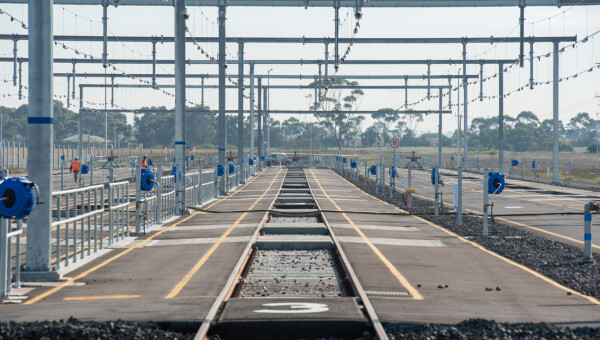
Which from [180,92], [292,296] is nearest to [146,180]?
[180,92]

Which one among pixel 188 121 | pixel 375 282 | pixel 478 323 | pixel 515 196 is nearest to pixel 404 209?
pixel 515 196

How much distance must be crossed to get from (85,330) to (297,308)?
99.5 inches

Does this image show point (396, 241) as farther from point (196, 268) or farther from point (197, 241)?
point (196, 268)

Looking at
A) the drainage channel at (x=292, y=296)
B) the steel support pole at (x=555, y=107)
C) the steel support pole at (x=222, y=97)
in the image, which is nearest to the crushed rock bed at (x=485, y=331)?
the drainage channel at (x=292, y=296)

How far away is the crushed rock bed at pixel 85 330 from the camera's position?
8070mm

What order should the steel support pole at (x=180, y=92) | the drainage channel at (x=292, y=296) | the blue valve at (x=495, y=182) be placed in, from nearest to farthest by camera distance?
the drainage channel at (x=292, y=296)
the blue valve at (x=495, y=182)
the steel support pole at (x=180, y=92)

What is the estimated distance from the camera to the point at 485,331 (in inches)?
328

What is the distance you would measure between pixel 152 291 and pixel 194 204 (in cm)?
1989

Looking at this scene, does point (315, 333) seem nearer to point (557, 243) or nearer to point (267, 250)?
point (267, 250)

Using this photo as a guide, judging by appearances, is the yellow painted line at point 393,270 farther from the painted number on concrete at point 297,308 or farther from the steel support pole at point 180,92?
the steel support pole at point 180,92

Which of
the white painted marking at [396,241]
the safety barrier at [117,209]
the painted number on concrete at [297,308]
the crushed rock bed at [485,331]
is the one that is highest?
the safety barrier at [117,209]

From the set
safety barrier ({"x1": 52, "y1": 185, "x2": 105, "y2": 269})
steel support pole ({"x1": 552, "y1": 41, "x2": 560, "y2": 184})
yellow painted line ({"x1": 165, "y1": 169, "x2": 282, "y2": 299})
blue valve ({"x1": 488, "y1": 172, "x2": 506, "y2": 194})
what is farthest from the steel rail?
steel support pole ({"x1": 552, "y1": 41, "x2": 560, "y2": 184})

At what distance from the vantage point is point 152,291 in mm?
11070

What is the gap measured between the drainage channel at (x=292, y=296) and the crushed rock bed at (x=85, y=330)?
0.55m
